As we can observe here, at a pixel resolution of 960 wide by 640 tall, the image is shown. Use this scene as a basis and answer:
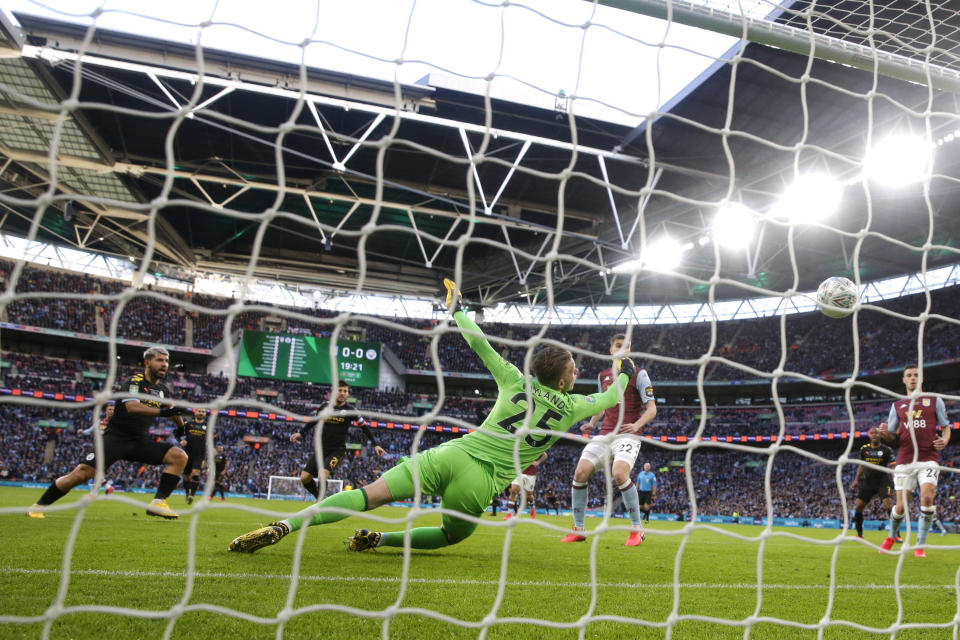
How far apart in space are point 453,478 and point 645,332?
37.2m

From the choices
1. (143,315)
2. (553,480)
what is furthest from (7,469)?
(553,480)

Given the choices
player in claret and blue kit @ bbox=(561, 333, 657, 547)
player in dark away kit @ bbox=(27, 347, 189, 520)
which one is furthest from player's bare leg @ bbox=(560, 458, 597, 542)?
player in dark away kit @ bbox=(27, 347, 189, 520)

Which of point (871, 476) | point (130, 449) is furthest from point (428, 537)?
point (871, 476)

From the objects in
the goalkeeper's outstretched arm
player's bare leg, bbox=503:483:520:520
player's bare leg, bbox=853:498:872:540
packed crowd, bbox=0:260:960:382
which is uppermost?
packed crowd, bbox=0:260:960:382

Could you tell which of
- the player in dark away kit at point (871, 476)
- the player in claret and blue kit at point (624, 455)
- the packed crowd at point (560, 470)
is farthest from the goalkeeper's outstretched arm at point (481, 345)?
the packed crowd at point (560, 470)

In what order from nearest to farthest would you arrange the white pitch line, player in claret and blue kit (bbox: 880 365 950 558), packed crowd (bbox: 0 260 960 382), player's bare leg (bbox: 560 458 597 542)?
the white pitch line, player's bare leg (bbox: 560 458 597 542), player in claret and blue kit (bbox: 880 365 950 558), packed crowd (bbox: 0 260 960 382)

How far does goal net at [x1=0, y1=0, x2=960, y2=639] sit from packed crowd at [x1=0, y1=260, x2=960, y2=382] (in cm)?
23

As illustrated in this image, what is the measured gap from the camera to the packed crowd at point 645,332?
30281 mm

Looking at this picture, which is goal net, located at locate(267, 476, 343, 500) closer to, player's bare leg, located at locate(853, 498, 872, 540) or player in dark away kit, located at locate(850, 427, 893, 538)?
player's bare leg, located at locate(853, 498, 872, 540)

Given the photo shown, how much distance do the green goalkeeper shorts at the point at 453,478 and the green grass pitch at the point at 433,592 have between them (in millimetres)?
325

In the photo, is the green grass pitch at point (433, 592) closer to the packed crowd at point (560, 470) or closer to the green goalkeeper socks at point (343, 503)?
the green goalkeeper socks at point (343, 503)

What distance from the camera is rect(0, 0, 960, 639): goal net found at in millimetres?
2662

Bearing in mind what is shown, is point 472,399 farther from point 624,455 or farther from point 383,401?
point 624,455

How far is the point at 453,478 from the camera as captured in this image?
3848 mm
